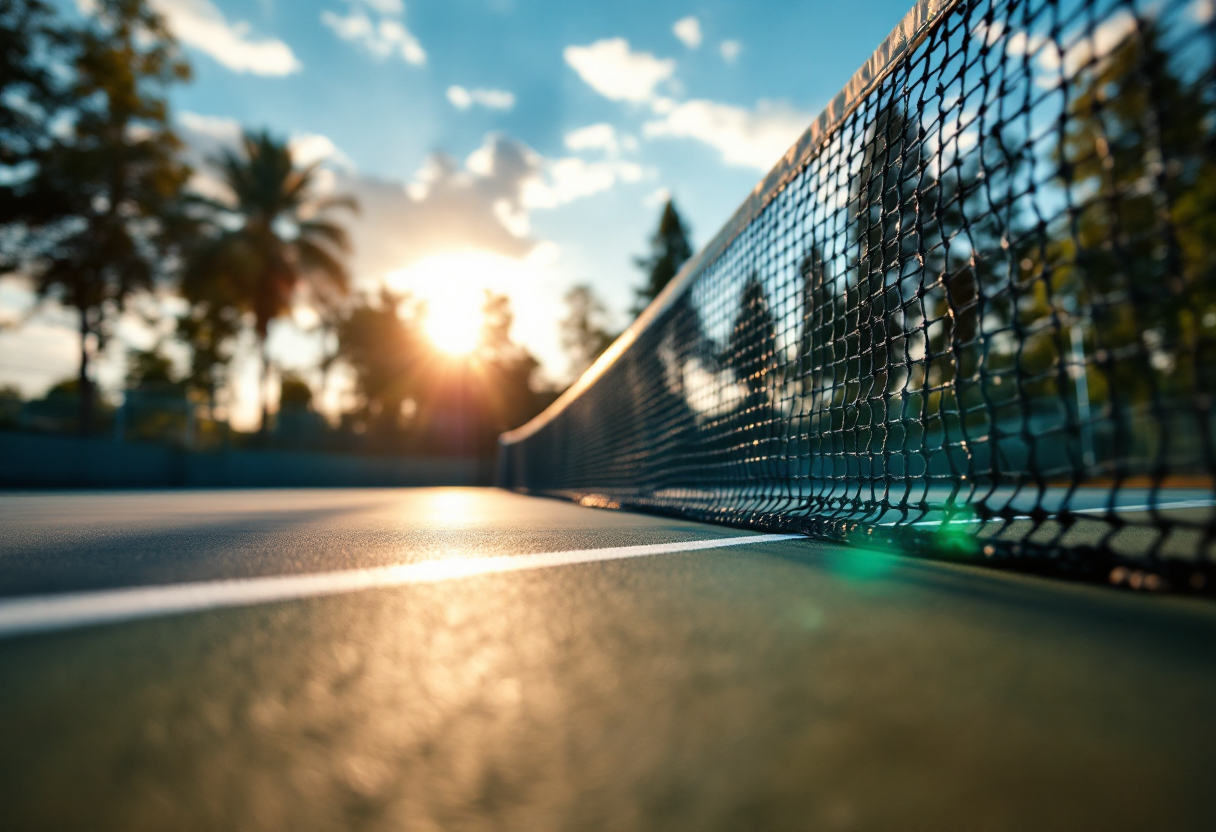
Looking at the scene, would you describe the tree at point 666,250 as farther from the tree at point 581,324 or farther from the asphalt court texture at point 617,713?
the asphalt court texture at point 617,713

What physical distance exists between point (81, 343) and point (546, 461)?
13604 millimetres

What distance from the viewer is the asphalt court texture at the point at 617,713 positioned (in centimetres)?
48

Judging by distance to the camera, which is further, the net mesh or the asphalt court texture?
the net mesh

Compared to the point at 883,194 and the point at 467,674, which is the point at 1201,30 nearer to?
the point at 883,194

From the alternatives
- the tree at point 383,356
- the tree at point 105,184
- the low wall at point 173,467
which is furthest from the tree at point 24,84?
the tree at point 383,356

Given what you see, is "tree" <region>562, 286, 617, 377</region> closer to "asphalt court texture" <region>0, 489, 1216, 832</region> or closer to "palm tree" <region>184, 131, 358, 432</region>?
"palm tree" <region>184, 131, 358, 432</region>

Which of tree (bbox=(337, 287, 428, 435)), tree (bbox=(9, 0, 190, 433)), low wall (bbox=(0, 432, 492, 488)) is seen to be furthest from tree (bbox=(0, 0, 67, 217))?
tree (bbox=(337, 287, 428, 435))

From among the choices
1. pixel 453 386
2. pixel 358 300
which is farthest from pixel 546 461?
pixel 358 300

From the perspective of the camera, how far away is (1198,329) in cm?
112

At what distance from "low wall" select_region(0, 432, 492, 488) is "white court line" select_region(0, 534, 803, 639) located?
642 inches

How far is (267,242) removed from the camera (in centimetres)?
1902

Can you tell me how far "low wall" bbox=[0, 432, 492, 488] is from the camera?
43.4 feet

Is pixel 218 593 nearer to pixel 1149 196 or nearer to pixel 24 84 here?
pixel 1149 196

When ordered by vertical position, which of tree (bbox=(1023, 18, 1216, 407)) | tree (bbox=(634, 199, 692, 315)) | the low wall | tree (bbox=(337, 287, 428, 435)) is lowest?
the low wall
